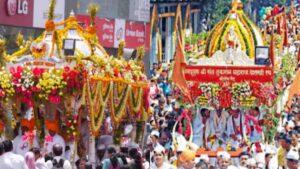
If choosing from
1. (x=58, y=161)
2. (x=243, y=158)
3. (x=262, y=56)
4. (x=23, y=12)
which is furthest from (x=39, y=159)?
(x=23, y=12)

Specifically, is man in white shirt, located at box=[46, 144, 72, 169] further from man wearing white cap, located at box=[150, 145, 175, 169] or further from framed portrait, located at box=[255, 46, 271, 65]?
framed portrait, located at box=[255, 46, 271, 65]

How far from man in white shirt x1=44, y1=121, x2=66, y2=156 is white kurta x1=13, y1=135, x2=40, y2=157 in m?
0.16

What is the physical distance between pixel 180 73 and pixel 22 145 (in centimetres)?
496

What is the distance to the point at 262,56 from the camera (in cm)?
2114

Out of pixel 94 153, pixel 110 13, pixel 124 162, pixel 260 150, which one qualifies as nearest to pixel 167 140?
pixel 260 150

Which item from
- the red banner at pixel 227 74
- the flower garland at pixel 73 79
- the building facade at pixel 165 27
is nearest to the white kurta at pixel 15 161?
the flower garland at pixel 73 79

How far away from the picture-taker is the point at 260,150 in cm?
2006

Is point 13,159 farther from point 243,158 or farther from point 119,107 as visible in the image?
point 119,107

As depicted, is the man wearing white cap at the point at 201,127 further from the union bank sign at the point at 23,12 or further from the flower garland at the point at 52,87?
the union bank sign at the point at 23,12

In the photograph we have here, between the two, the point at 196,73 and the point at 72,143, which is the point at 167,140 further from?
the point at 72,143

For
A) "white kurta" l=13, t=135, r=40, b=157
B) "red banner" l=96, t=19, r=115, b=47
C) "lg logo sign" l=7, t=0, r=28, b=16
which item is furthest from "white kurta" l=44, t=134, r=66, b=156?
"red banner" l=96, t=19, r=115, b=47

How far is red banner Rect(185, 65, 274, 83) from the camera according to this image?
21.0 m

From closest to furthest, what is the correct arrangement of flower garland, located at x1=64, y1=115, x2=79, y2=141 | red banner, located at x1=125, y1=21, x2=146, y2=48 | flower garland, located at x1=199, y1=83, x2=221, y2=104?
flower garland, located at x1=64, y1=115, x2=79, y2=141 < flower garland, located at x1=199, y1=83, x2=221, y2=104 < red banner, located at x1=125, y1=21, x2=146, y2=48

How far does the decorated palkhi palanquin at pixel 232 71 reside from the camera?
20922mm
